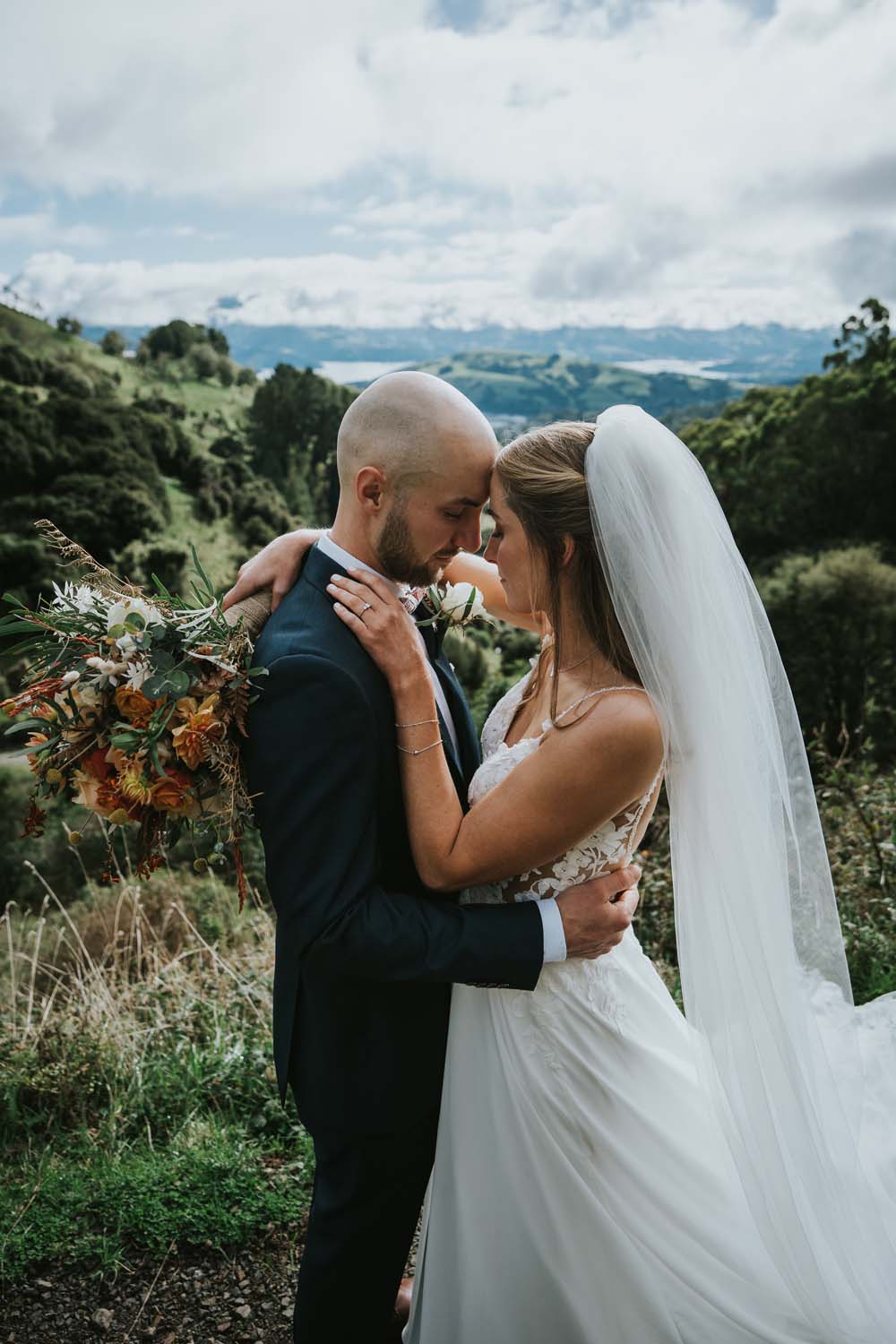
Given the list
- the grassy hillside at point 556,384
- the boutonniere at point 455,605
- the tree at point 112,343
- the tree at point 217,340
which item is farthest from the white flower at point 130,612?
the grassy hillside at point 556,384

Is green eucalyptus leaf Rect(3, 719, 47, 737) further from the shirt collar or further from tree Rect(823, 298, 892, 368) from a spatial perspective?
tree Rect(823, 298, 892, 368)

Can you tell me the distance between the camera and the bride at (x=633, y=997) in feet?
7.58

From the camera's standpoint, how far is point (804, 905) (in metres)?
2.64

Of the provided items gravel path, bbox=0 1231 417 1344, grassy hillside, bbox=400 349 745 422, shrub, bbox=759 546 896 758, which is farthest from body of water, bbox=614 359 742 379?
gravel path, bbox=0 1231 417 1344

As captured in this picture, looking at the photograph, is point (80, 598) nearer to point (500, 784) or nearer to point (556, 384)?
point (500, 784)

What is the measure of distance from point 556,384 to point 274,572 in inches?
4922

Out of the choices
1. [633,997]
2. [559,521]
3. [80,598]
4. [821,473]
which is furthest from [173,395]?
[633,997]

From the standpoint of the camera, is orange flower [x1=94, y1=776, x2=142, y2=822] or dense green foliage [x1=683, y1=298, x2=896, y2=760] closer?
orange flower [x1=94, y1=776, x2=142, y2=822]

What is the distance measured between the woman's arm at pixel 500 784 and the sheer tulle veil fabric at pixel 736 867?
18 centimetres

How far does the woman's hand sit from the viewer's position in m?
2.28

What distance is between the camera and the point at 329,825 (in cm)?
218

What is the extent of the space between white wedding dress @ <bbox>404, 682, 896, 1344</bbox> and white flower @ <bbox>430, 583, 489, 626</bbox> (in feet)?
1.27

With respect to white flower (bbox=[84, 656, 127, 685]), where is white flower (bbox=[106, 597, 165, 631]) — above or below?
above

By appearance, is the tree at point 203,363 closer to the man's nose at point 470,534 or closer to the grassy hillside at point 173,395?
the grassy hillside at point 173,395
